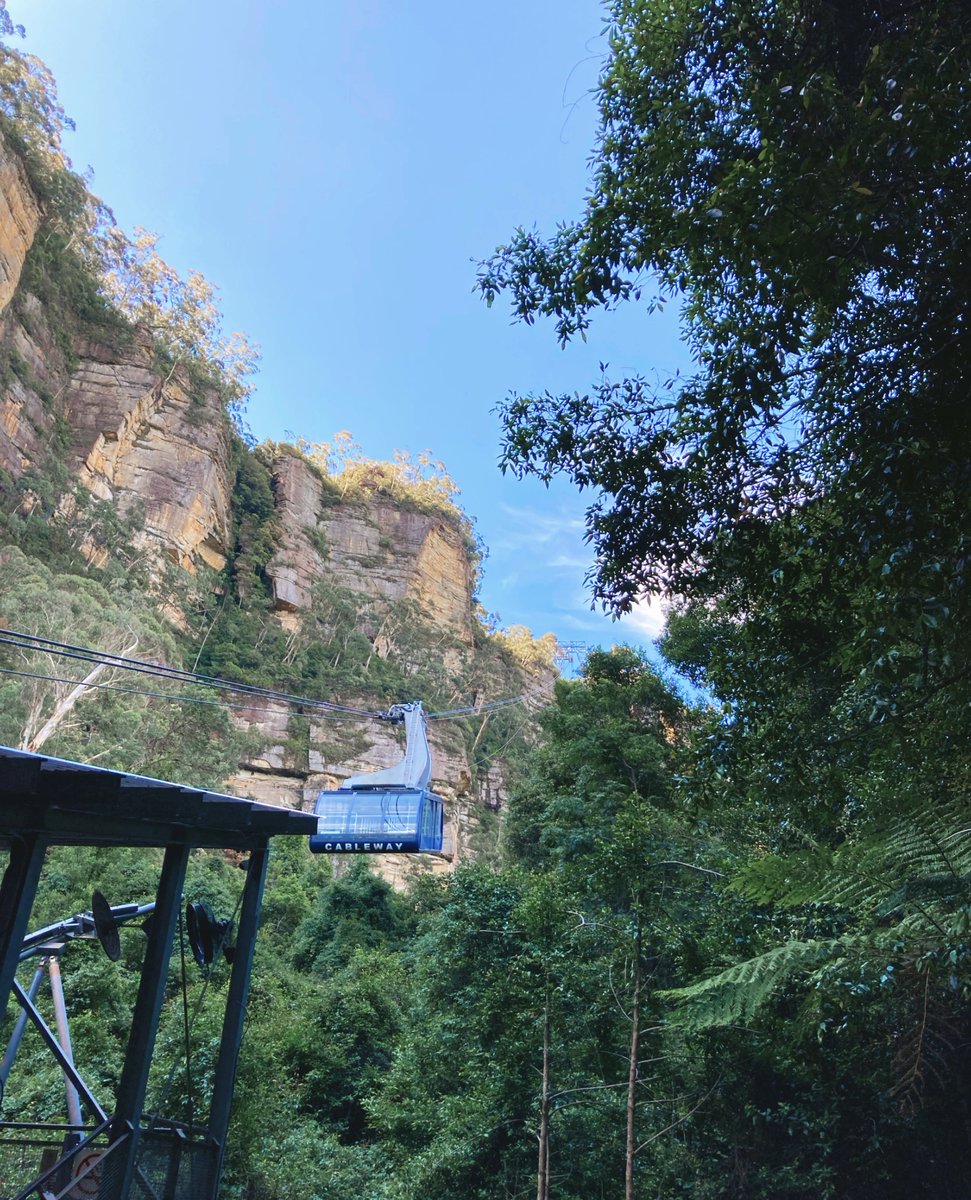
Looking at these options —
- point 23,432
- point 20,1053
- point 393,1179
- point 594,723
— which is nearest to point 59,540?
point 23,432

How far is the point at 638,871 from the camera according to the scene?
7.44 meters

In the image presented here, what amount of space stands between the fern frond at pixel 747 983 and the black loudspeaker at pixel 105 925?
12.4ft

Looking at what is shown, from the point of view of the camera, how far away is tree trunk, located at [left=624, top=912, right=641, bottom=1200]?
252 inches

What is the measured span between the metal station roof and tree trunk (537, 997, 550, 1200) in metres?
4.67

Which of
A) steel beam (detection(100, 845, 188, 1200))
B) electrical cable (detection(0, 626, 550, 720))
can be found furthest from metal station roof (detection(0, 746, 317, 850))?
electrical cable (detection(0, 626, 550, 720))

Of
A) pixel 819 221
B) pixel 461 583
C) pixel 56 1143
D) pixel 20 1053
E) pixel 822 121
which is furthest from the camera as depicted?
pixel 461 583

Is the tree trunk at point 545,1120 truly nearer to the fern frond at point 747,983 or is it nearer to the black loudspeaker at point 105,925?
the fern frond at point 747,983

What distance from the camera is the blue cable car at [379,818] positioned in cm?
1094

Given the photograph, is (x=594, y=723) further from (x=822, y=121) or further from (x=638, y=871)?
(x=822, y=121)

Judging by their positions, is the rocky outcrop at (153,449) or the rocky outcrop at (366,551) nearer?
the rocky outcrop at (153,449)

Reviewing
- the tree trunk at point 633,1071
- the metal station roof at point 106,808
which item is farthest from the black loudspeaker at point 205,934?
the tree trunk at point 633,1071

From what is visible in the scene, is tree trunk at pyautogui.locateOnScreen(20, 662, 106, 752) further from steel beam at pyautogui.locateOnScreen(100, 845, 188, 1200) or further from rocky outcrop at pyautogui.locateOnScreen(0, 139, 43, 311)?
steel beam at pyautogui.locateOnScreen(100, 845, 188, 1200)

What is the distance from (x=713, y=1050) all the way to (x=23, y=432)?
2638 cm

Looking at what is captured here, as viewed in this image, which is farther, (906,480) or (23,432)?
(23,432)
